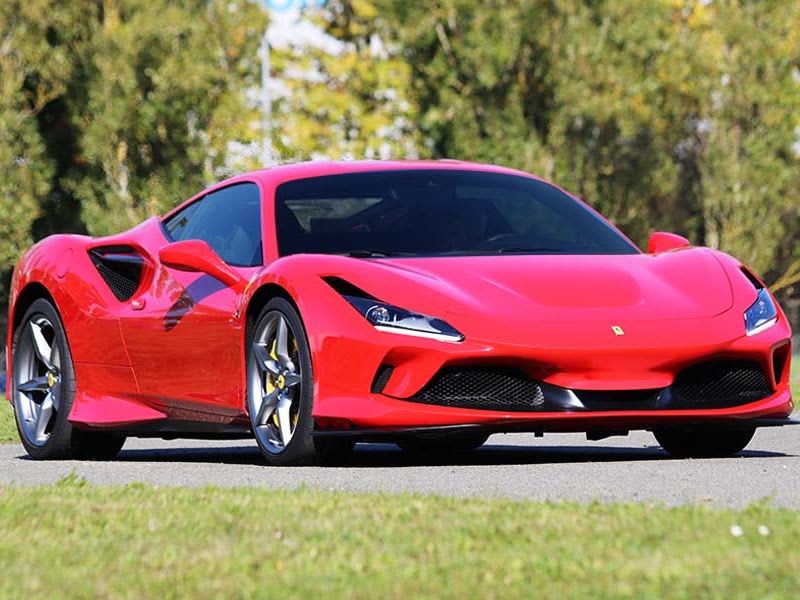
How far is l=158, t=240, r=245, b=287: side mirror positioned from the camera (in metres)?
8.45

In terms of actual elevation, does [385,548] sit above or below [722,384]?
above

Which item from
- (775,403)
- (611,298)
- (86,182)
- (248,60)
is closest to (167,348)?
(611,298)

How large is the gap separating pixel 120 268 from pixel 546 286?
2571 mm

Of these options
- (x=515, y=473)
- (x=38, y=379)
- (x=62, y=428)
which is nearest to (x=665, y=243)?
(x=515, y=473)

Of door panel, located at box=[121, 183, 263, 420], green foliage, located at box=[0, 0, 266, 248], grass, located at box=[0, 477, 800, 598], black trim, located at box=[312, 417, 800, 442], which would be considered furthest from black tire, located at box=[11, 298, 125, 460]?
green foliage, located at box=[0, 0, 266, 248]

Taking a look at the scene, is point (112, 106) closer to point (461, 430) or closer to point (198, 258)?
point (198, 258)

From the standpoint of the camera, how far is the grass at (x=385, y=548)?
4398 millimetres

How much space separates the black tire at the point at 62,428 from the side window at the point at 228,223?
29.9 inches

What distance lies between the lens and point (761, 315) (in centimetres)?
805

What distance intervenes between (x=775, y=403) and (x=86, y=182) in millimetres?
26596

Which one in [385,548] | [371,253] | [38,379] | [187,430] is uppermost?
[385,548]

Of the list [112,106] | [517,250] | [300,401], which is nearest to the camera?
[300,401]

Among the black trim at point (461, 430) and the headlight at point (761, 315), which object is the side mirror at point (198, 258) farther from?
the headlight at point (761, 315)

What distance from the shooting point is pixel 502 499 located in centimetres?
615
